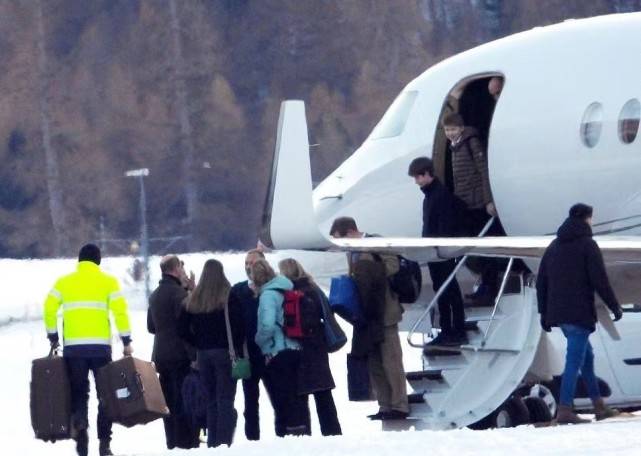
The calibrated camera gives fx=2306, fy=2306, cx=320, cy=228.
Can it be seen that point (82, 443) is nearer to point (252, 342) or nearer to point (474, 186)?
point (252, 342)

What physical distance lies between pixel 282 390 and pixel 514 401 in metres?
2.59

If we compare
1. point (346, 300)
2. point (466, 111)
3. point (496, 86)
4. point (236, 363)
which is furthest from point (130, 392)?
point (466, 111)

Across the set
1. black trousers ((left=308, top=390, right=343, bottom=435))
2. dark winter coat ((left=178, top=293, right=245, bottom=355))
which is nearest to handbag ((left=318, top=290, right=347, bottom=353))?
black trousers ((left=308, top=390, right=343, bottom=435))

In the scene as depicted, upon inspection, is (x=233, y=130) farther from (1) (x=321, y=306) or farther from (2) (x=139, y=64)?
(1) (x=321, y=306)

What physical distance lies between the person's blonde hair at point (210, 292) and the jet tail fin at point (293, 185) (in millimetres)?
554

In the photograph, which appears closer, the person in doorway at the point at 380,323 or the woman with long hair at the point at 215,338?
the woman with long hair at the point at 215,338

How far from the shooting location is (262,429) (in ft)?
76.3

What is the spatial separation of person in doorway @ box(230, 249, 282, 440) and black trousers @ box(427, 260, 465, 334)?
6.43ft

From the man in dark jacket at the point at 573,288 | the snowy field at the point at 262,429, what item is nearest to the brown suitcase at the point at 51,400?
the snowy field at the point at 262,429

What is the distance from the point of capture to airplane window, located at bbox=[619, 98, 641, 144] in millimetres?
19031

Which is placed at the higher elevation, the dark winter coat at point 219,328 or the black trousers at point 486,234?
the black trousers at point 486,234

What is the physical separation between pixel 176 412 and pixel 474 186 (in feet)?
12.0

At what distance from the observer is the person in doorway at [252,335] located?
17.8 meters

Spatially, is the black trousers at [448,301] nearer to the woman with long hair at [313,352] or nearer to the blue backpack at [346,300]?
the blue backpack at [346,300]
